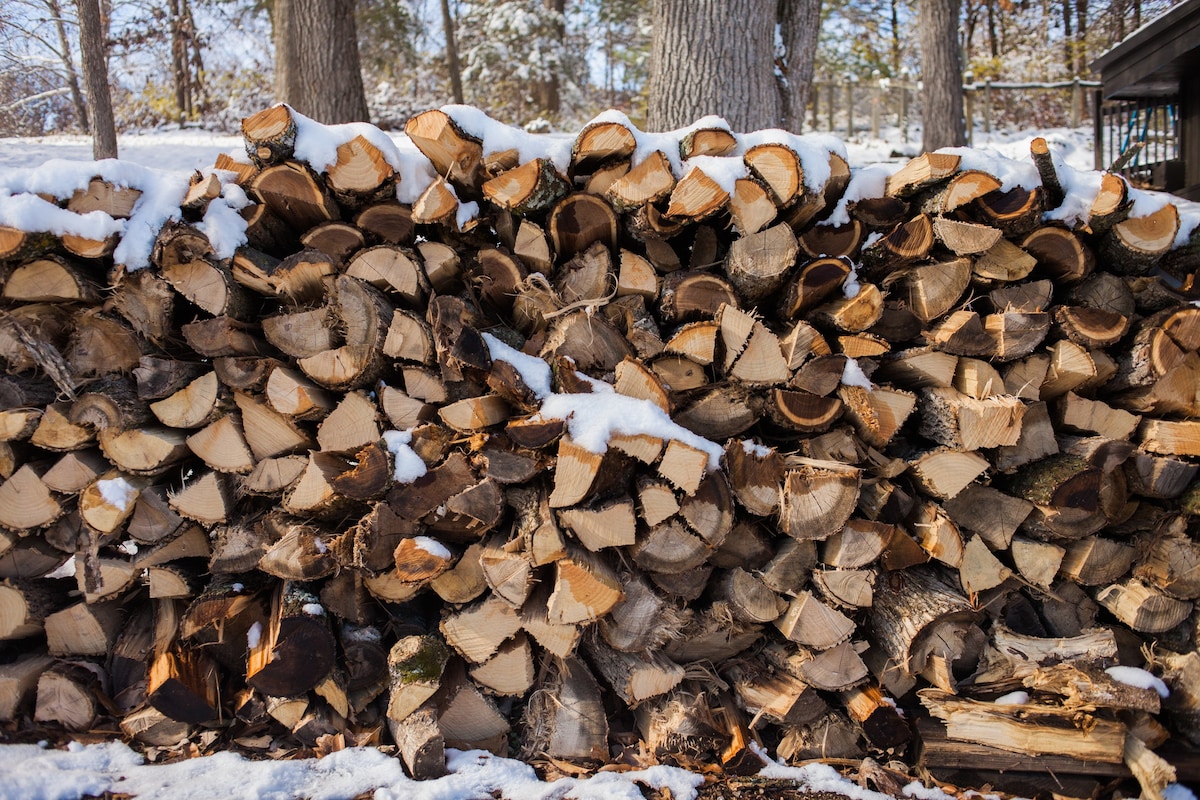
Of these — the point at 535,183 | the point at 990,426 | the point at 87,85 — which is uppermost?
the point at 87,85

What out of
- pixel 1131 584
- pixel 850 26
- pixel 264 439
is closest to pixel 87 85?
pixel 264 439

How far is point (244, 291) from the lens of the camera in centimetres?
247

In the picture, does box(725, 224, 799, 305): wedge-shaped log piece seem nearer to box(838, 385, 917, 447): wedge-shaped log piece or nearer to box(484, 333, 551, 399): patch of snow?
box(838, 385, 917, 447): wedge-shaped log piece

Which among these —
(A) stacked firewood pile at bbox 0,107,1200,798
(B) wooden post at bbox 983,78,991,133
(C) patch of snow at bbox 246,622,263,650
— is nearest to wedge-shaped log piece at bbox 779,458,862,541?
(A) stacked firewood pile at bbox 0,107,1200,798

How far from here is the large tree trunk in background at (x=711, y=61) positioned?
409cm

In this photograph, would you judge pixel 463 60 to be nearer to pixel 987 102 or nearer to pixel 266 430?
pixel 987 102

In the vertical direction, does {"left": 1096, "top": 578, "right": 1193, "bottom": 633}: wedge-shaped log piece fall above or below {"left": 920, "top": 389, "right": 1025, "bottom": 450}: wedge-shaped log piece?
below

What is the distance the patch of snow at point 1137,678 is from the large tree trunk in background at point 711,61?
317cm

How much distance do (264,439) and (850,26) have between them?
16.7 metres

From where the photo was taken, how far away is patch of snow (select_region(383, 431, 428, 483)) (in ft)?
→ 7.55

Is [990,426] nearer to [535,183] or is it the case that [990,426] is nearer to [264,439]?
[535,183]

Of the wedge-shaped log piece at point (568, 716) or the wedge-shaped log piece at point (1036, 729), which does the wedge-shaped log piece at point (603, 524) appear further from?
the wedge-shaped log piece at point (1036, 729)

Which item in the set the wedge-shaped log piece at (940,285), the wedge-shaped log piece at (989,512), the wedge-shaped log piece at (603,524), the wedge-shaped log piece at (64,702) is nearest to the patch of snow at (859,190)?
the wedge-shaped log piece at (940,285)

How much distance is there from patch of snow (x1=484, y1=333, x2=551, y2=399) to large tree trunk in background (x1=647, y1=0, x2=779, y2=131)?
2.30 meters
